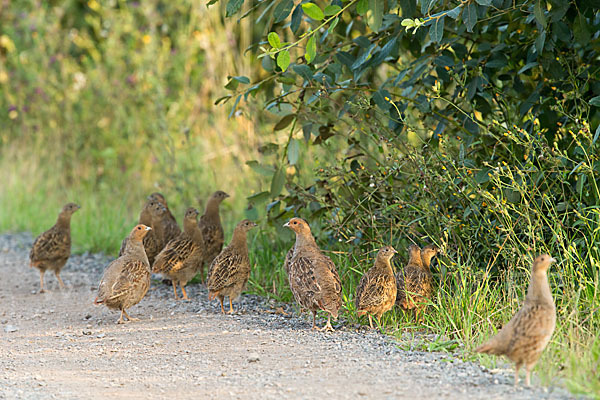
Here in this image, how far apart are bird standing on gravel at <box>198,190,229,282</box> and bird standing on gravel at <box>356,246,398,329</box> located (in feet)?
8.60

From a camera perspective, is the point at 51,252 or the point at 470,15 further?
the point at 51,252

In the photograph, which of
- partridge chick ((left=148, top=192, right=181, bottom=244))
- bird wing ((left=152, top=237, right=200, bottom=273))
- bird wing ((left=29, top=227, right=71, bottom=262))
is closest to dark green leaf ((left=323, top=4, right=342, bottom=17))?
bird wing ((left=152, top=237, right=200, bottom=273))

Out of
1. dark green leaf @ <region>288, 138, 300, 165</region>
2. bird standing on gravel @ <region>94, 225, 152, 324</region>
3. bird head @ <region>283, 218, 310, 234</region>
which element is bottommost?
bird standing on gravel @ <region>94, 225, 152, 324</region>

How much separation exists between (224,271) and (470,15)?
119 inches

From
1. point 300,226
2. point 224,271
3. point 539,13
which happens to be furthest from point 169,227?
point 539,13

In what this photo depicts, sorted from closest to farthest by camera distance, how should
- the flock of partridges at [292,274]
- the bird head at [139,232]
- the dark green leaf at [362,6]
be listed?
the flock of partridges at [292,274] < the dark green leaf at [362,6] < the bird head at [139,232]

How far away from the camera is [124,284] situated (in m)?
6.60

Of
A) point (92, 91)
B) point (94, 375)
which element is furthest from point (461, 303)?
point (92, 91)

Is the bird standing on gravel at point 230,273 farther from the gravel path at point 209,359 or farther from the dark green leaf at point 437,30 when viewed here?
the dark green leaf at point 437,30

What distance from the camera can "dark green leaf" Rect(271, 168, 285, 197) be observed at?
6.86m

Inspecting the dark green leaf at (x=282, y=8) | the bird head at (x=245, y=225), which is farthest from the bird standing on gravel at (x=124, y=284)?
the dark green leaf at (x=282, y=8)

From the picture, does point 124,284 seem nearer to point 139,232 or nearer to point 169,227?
point 139,232

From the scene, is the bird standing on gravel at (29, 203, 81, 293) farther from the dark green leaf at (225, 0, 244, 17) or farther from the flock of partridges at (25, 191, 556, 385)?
the dark green leaf at (225, 0, 244, 17)

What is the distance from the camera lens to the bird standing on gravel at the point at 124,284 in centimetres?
656
